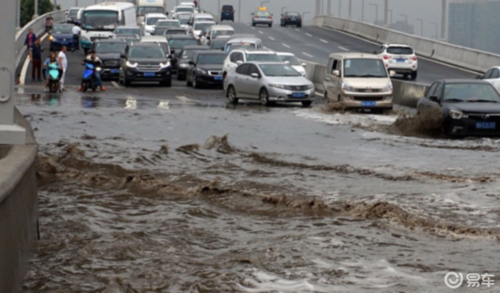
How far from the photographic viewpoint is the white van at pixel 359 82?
2928cm

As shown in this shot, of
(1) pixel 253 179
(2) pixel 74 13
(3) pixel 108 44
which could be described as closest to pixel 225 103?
(3) pixel 108 44

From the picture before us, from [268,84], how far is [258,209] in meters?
17.5

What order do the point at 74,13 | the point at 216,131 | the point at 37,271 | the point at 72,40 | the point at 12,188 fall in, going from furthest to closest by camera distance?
the point at 74,13 → the point at 72,40 → the point at 216,131 → the point at 37,271 → the point at 12,188

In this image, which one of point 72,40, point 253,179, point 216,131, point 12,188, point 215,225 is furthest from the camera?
Answer: point 72,40

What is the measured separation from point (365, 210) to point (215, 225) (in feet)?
6.45

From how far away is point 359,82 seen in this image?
2942 centimetres

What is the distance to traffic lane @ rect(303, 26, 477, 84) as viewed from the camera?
152 feet

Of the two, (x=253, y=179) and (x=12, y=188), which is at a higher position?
(x=12, y=188)

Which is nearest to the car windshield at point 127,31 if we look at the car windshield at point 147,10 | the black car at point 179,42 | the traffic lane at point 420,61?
the black car at point 179,42

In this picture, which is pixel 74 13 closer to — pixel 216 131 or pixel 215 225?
pixel 216 131

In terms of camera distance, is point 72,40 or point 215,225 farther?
point 72,40

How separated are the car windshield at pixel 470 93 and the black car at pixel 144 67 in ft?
59.4

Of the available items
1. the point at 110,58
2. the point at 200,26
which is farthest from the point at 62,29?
the point at 110,58

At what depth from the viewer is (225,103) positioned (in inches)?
1283
